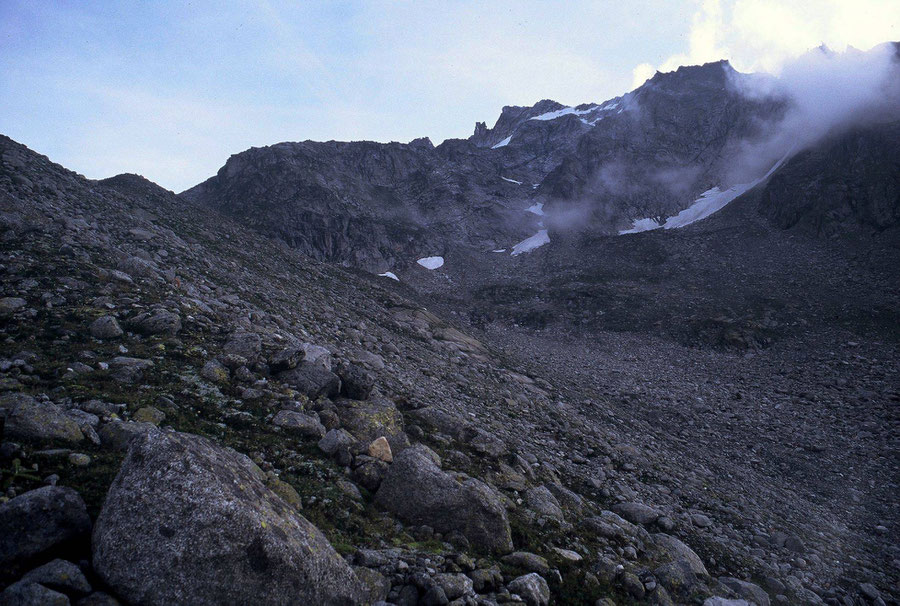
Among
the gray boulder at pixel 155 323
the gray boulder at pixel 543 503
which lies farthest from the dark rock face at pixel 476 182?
the gray boulder at pixel 543 503

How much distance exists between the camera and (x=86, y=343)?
846cm

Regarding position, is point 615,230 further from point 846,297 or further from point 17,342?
point 17,342

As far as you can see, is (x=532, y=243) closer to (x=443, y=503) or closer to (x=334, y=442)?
(x=334, y=442)

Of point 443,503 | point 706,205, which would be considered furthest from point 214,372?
point 706,205

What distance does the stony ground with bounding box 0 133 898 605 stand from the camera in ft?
14.0

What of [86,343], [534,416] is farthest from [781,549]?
[86,343]

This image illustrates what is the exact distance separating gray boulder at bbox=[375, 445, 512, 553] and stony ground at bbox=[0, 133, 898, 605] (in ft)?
0.12

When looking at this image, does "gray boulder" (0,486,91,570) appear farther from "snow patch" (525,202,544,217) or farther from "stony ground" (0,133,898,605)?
"snow patch" (525,202,544,217)

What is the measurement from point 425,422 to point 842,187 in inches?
2723

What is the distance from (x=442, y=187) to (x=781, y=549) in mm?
89651

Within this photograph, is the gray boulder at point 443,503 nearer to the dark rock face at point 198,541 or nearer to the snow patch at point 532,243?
the dark rock face at point 198,541

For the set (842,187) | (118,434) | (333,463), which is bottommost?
(333,463)

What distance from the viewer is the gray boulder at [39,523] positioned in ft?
12.0

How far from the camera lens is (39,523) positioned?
3895 millimetres
